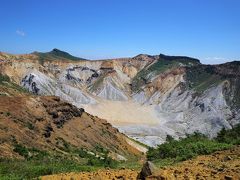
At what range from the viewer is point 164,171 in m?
14.4

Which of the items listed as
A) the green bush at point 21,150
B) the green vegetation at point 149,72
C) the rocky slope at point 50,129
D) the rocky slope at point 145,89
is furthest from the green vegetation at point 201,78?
the green bush at point 21,150

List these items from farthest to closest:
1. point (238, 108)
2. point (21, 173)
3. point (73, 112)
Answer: point (238, 108)
point (73, 112)
point (21, 173)

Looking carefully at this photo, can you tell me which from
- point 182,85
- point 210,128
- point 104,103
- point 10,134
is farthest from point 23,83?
point 10,134

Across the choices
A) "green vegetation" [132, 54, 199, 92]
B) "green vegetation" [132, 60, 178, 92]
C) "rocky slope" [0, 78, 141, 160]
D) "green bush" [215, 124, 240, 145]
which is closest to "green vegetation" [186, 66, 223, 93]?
"green vegetation" [132, 60, 178, 92]

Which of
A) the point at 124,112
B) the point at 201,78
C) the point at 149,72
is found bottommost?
the point at 124,112

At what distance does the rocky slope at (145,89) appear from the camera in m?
115

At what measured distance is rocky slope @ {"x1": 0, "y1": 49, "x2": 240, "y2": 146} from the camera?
115 m

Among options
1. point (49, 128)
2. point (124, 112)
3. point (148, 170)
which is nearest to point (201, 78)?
point (124, 112)

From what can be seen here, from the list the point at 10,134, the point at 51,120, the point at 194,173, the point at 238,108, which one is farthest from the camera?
the point at 238,108

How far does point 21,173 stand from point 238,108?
104263mm

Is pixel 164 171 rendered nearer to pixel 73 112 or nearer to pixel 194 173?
pixel 194 173

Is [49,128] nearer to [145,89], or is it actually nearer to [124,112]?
[124,112]

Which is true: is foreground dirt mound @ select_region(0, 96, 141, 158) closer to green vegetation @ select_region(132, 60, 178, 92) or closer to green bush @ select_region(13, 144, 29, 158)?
green bush @ select_region(13, 144, 29, 158)

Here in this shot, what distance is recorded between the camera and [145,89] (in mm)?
160375
